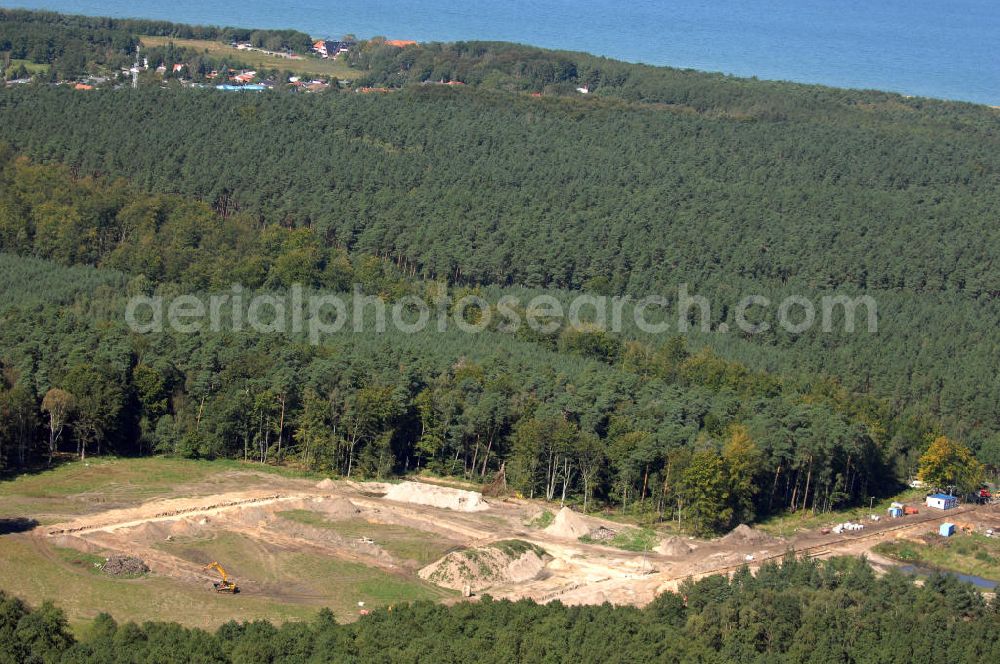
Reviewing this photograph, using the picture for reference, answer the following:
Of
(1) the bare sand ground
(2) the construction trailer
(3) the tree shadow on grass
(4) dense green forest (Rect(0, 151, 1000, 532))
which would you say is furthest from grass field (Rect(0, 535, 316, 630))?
(2) the construction trailer

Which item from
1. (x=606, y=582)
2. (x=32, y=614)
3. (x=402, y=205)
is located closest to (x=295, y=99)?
(x=402, y=205)

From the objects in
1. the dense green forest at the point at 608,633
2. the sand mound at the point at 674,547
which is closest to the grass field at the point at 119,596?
the dense green forest at the point at 608,633

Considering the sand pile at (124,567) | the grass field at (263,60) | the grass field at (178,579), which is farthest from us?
the grass field at (263,60)

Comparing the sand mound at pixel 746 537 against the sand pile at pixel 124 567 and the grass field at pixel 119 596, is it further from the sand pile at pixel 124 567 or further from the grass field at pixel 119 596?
the sand pile at pixel 124 567

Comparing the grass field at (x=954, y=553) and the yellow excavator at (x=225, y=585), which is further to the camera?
the grass field at (x=954, y=553)

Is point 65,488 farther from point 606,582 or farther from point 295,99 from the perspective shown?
point 295,99

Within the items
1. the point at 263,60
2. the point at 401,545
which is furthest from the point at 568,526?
the point at 263,60

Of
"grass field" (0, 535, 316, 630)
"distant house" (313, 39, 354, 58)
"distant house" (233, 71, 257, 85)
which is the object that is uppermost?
"distant house" (313, 39, 354, 58)

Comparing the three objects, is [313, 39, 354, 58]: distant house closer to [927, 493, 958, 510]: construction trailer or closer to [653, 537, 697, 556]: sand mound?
[927, 493, 958, 510]: construction trailer
